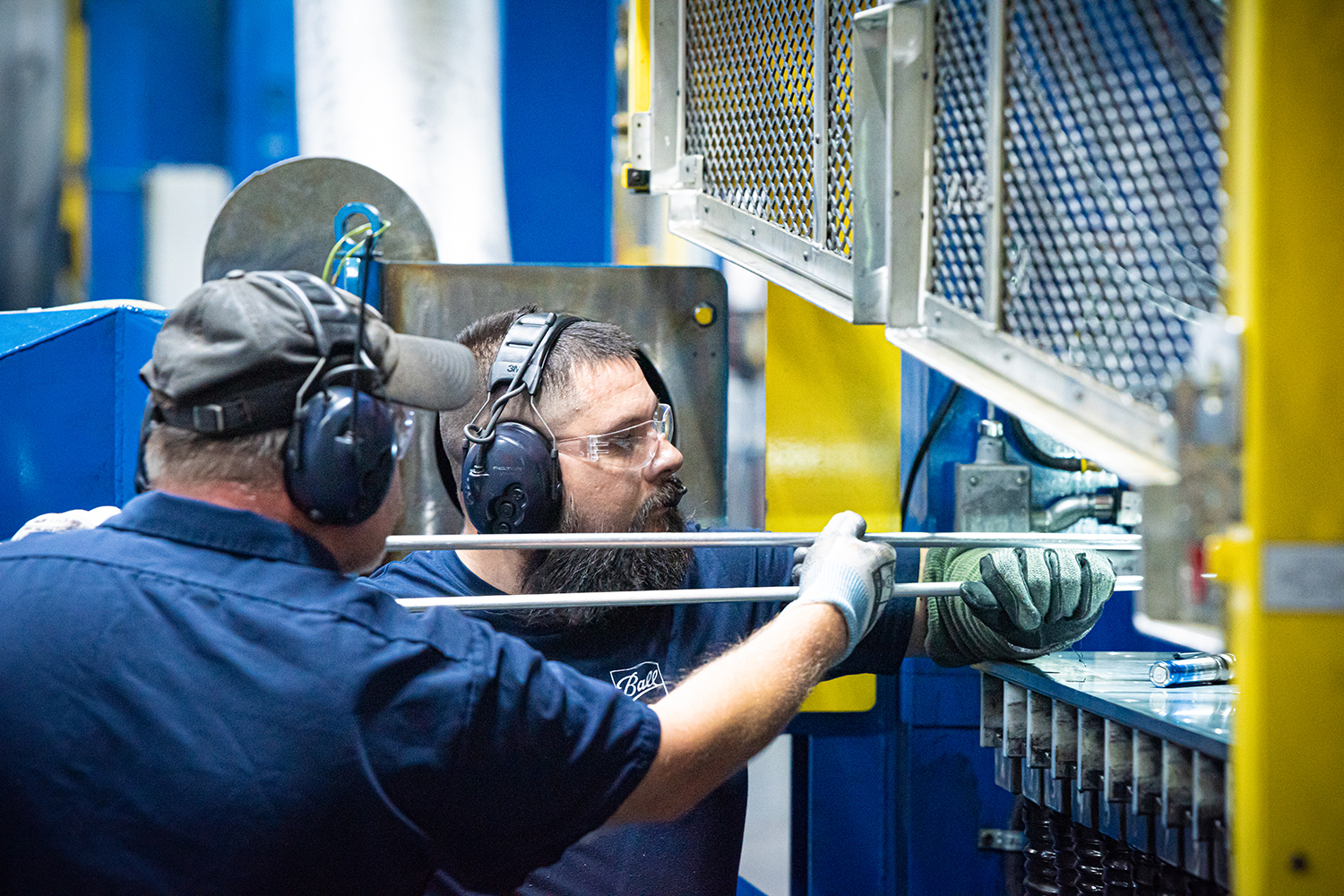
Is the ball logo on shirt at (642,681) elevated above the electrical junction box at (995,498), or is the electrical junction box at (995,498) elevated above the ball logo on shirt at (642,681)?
the electrical junction box at (995,498)

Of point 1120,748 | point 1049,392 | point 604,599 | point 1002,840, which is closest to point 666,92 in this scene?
point 604,599

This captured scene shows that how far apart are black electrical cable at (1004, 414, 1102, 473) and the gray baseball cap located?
1.16m

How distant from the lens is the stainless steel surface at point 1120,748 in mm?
1218

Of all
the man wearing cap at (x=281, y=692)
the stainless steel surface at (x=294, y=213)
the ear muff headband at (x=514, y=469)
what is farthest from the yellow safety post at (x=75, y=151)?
the man wearing cap at (x=281, y=692)

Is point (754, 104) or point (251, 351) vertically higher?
point (754, 104)

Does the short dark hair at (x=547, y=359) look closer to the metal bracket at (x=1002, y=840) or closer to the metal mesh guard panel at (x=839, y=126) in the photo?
the metal mesh guard panel at (x=839, y=126)

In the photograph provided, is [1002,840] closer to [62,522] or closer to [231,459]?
[231,459]

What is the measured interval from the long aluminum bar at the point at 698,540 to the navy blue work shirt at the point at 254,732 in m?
0.35

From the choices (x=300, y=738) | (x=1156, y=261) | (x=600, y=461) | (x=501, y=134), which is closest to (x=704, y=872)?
(x=600, y=461)

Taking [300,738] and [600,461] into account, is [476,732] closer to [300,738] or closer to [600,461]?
[300,738]

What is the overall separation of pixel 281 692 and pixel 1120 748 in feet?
3.32

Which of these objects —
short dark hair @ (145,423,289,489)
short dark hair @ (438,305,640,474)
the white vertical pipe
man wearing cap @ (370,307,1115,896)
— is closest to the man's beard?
man wearing cap @ (370,307,1115,896)

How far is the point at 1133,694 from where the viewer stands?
140 cm

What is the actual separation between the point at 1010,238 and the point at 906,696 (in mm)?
1040
